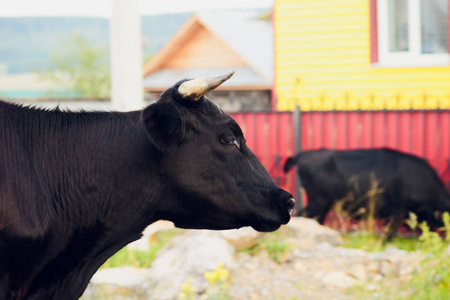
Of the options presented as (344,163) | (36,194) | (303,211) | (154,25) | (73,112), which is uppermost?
(154,25)

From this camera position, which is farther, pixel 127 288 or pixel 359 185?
pixel 359 185

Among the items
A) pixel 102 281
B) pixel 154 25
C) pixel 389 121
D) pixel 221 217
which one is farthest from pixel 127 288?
pixel 154 25

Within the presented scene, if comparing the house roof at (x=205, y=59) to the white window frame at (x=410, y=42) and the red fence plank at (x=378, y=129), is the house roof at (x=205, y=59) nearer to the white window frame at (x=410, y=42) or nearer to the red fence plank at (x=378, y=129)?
the white window frame at (x=410, y=42)

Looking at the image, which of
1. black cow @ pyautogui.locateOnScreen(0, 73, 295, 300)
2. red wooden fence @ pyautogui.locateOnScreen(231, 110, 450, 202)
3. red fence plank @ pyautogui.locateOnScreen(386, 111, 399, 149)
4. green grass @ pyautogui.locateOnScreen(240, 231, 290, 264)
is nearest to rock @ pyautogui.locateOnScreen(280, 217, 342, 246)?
green grass @ pyautogui.locateOnScreen(240, 231, 290, 264)

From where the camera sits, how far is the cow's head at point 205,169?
3117mm

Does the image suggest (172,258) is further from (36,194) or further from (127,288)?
(36,194)

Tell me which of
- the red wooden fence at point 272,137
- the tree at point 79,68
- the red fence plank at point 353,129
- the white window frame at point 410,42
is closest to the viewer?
the red fence plank at point 353,129

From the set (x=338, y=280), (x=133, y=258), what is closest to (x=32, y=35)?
(x=133, y=258)

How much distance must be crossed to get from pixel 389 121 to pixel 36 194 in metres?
7.35

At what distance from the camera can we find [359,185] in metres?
8.91

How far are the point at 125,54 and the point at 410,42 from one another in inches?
Result: 238

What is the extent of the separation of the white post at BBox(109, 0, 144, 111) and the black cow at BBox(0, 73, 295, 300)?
3506 mm

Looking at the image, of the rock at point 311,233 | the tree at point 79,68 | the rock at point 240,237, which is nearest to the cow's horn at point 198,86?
the rock at point 240,237

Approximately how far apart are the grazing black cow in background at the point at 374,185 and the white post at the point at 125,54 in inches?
124
